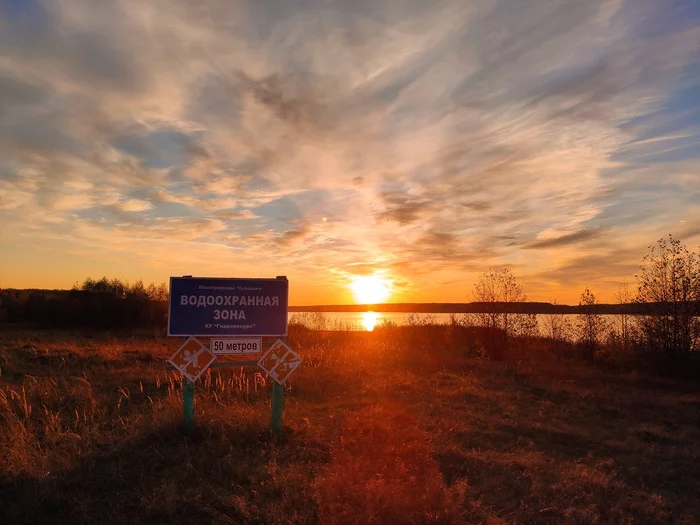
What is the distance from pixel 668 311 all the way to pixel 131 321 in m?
42.9

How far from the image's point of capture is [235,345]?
7129 mm

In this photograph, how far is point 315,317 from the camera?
36781 millimetres

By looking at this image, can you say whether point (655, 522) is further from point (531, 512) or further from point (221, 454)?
point (221, 454)

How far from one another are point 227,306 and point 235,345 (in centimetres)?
58

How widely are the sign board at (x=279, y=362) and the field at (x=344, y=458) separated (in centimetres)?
72

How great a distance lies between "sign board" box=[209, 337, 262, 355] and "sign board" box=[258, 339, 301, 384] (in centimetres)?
21

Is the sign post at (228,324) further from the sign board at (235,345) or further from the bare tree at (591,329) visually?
the bare tree at (591,329)

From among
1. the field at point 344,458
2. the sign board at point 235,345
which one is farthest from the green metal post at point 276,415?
the sign board at point 235,345

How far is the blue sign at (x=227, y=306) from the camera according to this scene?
273 inches

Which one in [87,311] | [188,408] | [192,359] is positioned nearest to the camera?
[188,408]

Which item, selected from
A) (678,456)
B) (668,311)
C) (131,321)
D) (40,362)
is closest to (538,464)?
(678,456)

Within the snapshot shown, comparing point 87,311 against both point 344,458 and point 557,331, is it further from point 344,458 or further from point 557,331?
point 344,458

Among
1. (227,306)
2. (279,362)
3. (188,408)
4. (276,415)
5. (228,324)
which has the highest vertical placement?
(227,306)

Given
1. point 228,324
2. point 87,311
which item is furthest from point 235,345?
point 87,311
